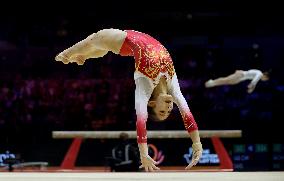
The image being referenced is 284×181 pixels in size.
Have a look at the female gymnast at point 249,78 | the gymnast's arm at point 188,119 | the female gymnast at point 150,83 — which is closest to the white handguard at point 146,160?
the female gymnast at point 150,83

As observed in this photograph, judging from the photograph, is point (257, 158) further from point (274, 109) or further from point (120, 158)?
point (120, 158)

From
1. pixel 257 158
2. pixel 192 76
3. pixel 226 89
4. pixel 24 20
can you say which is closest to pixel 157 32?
pixel 192 76

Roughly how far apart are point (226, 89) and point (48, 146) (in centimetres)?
467

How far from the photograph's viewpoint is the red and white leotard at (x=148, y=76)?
12.8 feet

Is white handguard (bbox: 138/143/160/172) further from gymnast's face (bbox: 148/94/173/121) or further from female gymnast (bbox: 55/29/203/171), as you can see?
gymnast's face (bbox: 148/94/173/121)

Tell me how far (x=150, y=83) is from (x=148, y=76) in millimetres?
67

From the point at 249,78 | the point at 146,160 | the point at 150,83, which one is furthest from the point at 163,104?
the point at 249,78

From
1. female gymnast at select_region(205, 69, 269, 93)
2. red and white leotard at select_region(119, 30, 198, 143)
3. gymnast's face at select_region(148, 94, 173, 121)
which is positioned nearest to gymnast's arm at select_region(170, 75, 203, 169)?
red and white leotard at select_region(119, 30, 198, 143)

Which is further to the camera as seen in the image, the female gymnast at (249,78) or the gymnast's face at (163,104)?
the female gymnast at (249,78)

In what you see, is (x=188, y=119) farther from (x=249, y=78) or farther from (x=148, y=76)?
(x=249, y=78)

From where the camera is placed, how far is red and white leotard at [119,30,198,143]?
390cm

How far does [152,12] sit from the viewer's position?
12.2 meters

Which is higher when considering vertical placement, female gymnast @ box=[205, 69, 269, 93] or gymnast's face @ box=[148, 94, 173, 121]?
female gymnast @ box=[205, 69, 269, 93]

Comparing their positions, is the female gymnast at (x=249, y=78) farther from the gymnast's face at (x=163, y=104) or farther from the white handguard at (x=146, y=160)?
the white handguard at (x=146, y=160)
